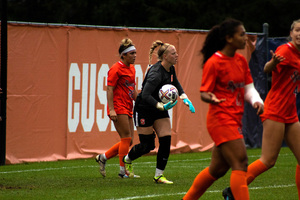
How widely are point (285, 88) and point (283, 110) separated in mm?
274

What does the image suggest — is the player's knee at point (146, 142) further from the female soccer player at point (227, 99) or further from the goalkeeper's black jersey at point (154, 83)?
the female soccer player at point (227, 99)

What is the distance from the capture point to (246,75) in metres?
6.71

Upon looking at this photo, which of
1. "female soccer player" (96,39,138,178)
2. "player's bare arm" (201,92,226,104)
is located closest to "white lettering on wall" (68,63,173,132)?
"female soccer player" (96,39,138,178)

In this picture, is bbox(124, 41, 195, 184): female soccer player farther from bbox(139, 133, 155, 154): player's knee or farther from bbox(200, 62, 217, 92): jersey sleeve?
bbox(200, 62, 217, 92): jersey sleeve

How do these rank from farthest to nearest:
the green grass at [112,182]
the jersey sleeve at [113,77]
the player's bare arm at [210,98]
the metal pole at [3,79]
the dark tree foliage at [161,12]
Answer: the dark tree foliage at [161,12]
the metal pole at [3,79]
the jersey sleeve at [113,77]
the green grass at [112,182]
the player's bare arm at [210,98]

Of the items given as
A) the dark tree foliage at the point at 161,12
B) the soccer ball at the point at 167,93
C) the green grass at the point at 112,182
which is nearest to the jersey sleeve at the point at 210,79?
the green grass at the point at 112,182

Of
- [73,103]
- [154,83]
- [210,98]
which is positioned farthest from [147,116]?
[73,103]

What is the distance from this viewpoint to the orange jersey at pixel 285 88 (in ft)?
24.6

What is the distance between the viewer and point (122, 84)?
34.1ft

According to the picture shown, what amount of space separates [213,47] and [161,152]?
339cm

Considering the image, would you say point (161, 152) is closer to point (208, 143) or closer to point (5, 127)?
point (5, 127)

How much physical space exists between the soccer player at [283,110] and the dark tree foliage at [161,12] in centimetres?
1863

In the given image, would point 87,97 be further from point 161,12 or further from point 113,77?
point 161,12

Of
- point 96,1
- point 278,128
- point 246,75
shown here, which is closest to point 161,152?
point 278,128
